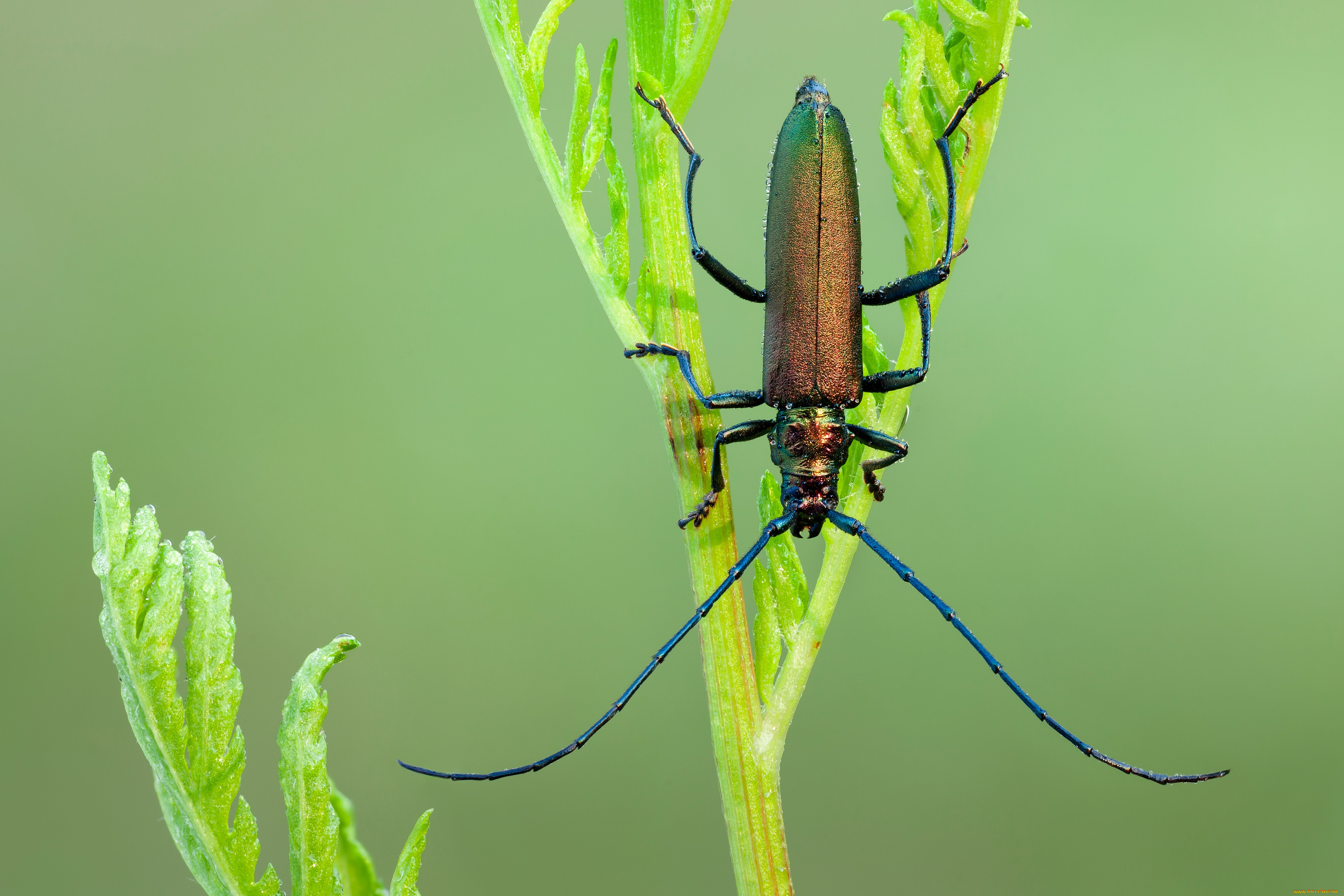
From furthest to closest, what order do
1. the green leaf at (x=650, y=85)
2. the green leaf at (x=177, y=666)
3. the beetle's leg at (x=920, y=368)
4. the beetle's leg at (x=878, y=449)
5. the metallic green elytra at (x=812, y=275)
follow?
the metallic green elytra at (x=812, y=275)
the beetle's leg at (x=878, y=449)
the beetle's leg at (x=920, y=368)
the green leaf at (x=650, y=85)
the green leaf at (x=177, y=666)

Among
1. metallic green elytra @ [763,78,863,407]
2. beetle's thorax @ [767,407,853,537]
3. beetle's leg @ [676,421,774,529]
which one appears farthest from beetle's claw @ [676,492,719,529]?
metallic green elytra @ [763,78,863,407]

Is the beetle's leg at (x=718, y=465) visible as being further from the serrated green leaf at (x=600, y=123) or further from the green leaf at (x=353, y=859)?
the green leaf at (x=353, y=859)

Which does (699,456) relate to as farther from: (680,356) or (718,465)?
(680,356)

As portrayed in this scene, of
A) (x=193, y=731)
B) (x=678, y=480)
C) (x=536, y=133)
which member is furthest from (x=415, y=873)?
(x=536, y=133)

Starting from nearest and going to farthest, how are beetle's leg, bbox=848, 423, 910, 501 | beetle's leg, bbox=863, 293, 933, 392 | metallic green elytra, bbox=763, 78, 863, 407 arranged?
beetle's leg, bbox=863, 293, 933, 392
beetle's leg, bbox=848, 423, 910, 501
metallic green elytra, bbox=763, 78, 863, 407

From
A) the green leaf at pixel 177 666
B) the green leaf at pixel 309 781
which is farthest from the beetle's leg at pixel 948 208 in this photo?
the green leaf at pixel 177 666

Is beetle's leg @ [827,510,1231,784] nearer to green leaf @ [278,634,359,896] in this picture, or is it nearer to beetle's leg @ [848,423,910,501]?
beetle's leg @ [848,423,910,501]
